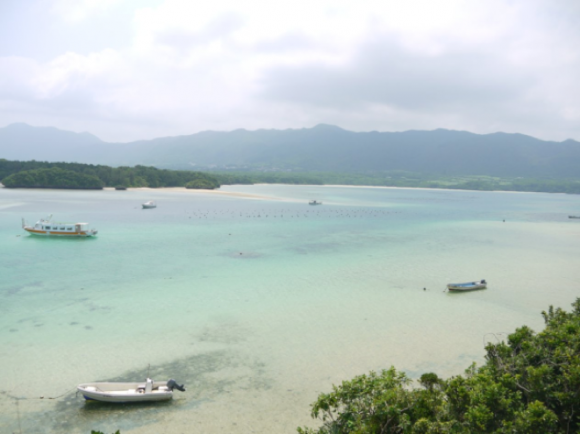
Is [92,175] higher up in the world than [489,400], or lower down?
higher up

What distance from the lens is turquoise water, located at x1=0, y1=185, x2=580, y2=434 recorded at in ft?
41.1

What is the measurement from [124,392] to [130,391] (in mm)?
180

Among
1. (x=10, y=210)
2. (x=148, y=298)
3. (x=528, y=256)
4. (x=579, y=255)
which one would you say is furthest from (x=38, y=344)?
(x=10, y=210)

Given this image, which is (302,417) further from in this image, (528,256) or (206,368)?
(528,256)

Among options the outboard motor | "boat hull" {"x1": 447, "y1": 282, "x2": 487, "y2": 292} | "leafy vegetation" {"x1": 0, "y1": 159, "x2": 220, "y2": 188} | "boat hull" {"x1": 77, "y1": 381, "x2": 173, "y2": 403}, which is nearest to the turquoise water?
"boat hull" {"x1": 77, "y1": 381, "x2": 173, "y2": 403}

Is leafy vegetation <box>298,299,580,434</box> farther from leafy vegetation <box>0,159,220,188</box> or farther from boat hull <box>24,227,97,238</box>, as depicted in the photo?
leafy vegetation <box>0,159,220,188</box>

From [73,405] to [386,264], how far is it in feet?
79.9

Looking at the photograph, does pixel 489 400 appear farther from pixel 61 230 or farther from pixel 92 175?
pixel 92 175

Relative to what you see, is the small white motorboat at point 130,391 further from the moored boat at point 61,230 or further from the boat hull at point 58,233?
the moored boat at point 61,230

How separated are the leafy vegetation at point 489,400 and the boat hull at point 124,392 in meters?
5.54

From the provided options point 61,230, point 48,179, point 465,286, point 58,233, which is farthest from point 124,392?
point 48,179

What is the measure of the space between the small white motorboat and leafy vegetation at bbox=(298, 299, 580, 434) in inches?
215

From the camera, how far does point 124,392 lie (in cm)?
1225

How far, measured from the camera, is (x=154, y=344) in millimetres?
16469
